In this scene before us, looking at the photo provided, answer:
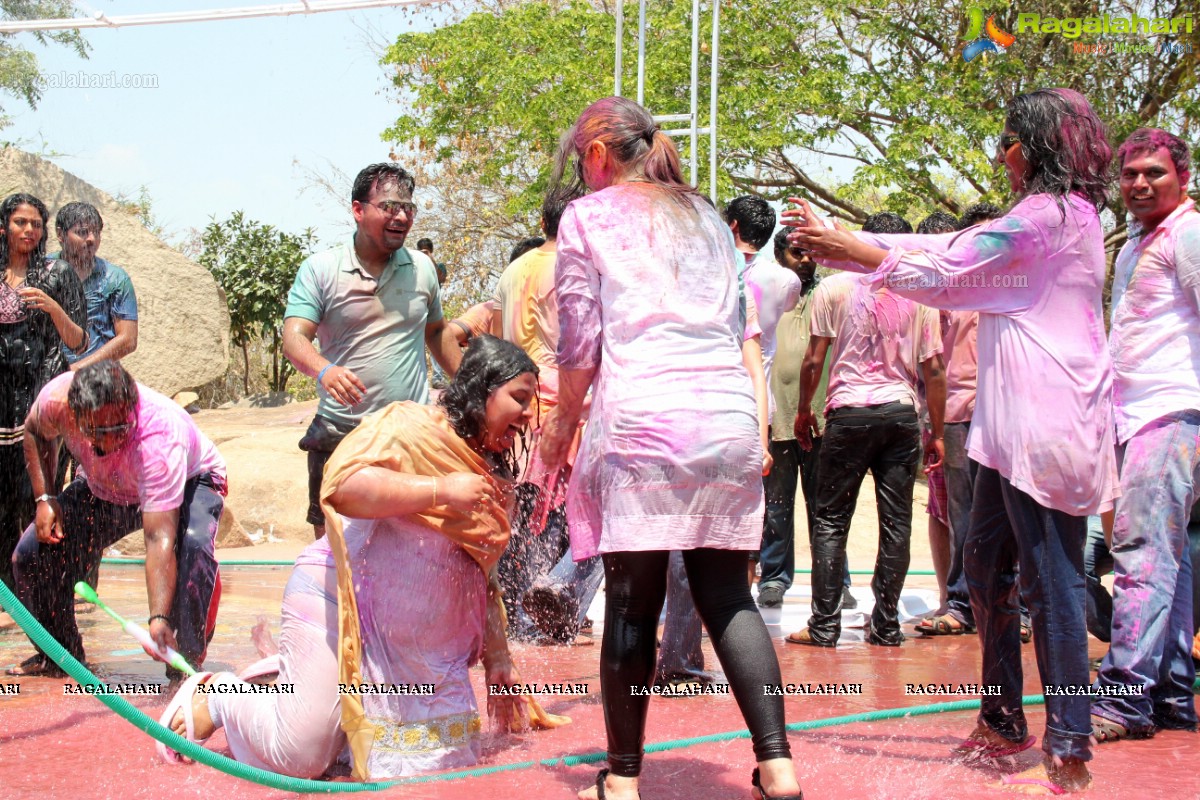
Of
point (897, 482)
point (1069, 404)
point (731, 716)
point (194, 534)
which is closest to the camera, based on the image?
point (1069, 404)

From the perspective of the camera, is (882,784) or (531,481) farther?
(531,481)

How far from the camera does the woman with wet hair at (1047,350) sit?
125 inches

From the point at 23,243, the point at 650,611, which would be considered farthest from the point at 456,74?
the point at 650,611

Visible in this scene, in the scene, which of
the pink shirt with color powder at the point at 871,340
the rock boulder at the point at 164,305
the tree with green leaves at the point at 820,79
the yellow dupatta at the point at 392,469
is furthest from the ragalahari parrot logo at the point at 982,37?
the yellow dupatta at the point at 392,469

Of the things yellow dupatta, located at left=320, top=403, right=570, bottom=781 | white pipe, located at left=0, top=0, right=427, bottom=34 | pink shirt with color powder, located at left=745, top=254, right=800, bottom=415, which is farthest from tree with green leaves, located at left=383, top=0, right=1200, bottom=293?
yellow dupatta, located at left=320, top=403, right=570, bottom=781

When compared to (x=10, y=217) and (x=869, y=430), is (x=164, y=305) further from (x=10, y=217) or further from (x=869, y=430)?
(x=869, y=430)

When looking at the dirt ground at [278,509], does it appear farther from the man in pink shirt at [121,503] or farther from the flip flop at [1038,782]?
the flip flop at [1038,782]

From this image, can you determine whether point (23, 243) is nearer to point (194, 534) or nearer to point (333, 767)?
point (194, 534)

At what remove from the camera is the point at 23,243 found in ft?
19.6

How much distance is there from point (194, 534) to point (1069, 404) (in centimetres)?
323

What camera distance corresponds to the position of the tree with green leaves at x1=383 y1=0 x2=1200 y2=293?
1405 cm

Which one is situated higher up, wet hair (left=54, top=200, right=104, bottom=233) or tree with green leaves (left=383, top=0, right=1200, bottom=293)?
tree with green leaves (left=383, top=0, right=1200, bottom=293)

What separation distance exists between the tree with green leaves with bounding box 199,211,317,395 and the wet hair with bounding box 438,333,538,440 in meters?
14.2

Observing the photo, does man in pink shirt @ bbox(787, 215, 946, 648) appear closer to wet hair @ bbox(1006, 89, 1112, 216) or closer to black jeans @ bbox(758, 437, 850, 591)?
black jeans @ bbox(758, 437, 850, 591)
